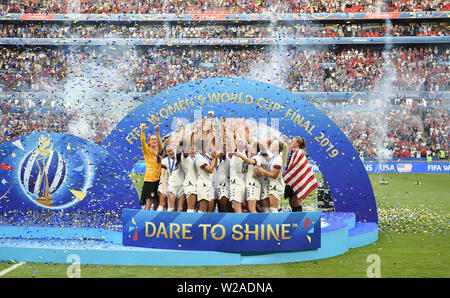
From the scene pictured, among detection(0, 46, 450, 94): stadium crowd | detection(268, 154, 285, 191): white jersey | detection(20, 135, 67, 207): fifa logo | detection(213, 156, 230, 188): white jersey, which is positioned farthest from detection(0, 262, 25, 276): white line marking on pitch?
detection(0, 46, 450, 94): stadium crowd

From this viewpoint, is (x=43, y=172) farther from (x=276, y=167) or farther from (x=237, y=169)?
(x=276, y=167)

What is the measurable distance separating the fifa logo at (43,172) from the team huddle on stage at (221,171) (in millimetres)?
1973

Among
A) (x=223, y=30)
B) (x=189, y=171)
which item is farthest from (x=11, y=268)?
(x=223, y=30)

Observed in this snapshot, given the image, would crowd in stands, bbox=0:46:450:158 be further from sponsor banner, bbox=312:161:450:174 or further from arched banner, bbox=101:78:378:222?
arched banner, bbox=101:78:378:222

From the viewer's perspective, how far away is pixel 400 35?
38.9 meters

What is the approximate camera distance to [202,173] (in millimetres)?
9016

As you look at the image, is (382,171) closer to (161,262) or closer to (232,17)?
(232,17)

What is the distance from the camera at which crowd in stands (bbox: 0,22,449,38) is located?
38406 millimetres

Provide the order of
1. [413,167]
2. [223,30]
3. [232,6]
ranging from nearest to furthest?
[413,167] < [223,30] < [232,6]

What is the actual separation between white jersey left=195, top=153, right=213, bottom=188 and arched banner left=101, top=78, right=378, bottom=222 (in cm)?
180

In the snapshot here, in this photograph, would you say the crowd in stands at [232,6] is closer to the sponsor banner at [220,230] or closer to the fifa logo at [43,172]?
the fifa logo at [43,172]

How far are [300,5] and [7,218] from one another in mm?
31278

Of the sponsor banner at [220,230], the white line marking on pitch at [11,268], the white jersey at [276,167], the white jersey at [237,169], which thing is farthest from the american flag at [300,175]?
the white line marking on pitch at [11,268]

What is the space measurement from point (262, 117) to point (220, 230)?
9.34ft
